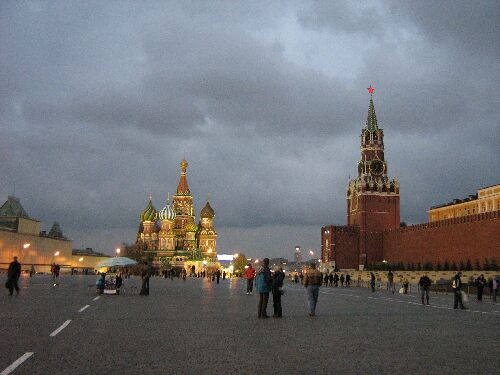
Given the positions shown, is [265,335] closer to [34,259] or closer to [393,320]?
[393,320]

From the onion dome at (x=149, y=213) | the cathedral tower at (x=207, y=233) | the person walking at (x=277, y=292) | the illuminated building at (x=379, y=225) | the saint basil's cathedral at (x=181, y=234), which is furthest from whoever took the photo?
the onion dome at (x=149, y=213)

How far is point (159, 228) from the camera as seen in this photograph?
465ft

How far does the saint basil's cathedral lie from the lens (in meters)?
131

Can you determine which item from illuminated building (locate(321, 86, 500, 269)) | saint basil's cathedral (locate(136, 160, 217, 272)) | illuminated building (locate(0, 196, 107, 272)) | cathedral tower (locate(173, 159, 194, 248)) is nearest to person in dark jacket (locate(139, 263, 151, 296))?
illuminated building (locate(321, 86, 500, 269))

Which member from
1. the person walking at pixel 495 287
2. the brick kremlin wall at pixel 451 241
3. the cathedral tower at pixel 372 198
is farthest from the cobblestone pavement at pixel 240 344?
the cathedral tower at pixel 372 198

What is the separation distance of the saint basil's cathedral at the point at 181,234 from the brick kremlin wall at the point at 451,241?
5069 centimetres

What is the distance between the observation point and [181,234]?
13400cm

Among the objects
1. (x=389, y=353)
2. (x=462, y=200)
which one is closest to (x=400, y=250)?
(x=462, y=200)

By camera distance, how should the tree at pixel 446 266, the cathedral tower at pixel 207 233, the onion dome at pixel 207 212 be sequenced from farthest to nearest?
the onion dome at pixel 207 212
the cathedral tower at pixel 207 233
the tree at pixel 446 266

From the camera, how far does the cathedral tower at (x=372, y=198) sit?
330 ft

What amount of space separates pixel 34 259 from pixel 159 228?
33.9 meters

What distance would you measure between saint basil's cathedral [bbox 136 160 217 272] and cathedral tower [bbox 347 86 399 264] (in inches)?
1363

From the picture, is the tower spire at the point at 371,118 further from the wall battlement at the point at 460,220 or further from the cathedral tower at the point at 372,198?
the wall battlement at the point at 460,220

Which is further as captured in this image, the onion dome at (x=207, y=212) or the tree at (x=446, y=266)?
A: the onion dome at (x=207, y=212)
